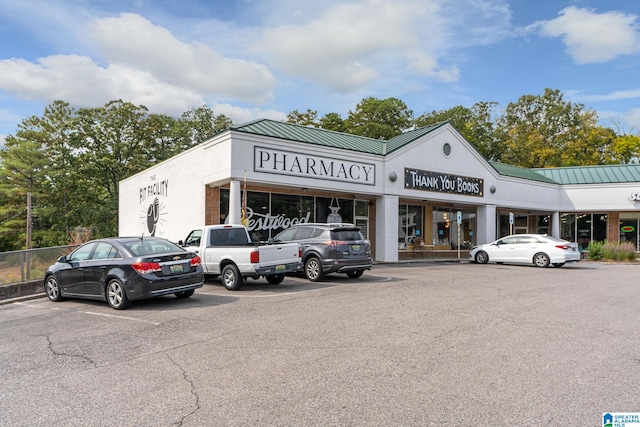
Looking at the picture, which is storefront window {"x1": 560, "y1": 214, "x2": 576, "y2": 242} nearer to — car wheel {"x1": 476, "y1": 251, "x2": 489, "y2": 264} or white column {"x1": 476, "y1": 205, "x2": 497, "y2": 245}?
white column {"x1": 476, "y1": 205, "x2": 497, "y2": 245}

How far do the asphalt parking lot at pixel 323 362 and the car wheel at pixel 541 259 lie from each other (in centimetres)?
1083

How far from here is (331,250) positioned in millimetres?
14578

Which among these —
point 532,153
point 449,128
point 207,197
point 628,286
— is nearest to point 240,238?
point 207,197

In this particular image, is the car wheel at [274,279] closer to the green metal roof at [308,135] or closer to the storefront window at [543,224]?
the green metal roof at [308,135]

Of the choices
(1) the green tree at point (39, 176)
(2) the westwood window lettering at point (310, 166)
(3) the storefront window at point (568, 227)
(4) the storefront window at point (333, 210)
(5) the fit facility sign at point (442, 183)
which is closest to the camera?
(2) the westwood window lettering at point (310, 166)

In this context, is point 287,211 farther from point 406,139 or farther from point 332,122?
point 332,122

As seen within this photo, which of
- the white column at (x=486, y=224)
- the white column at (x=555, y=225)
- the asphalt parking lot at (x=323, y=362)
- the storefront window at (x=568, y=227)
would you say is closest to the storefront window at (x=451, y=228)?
the white column at (x=486, y=224)

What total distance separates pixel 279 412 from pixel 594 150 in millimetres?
58188

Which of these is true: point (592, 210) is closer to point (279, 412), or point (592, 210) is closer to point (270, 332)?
point (270, 332)

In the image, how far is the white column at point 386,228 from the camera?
2375 cm

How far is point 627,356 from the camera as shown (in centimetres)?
625

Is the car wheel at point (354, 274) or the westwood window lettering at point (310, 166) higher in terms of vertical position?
the westwood window lettering at point (310, 166)

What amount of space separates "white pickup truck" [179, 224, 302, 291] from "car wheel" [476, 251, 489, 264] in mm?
13650

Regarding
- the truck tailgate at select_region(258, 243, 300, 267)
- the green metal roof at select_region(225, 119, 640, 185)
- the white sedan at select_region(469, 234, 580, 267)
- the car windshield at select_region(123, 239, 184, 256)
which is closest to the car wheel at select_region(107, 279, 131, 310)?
the car windshield at select_region(123, 239, 184, 256)
